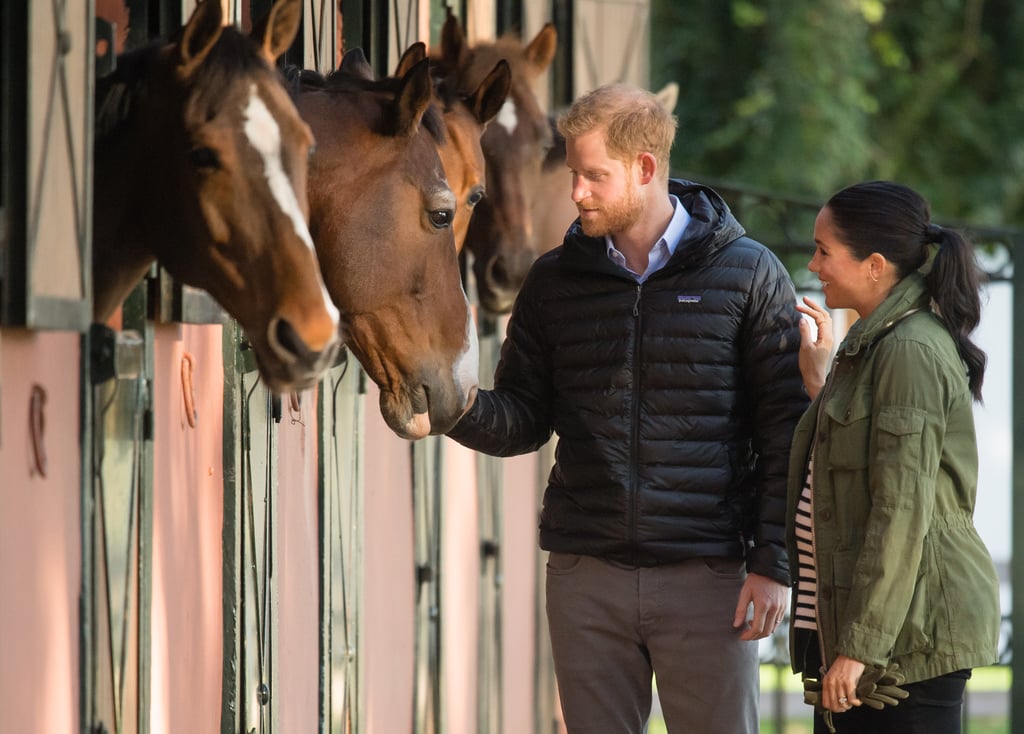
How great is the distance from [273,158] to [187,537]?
3.71 ft

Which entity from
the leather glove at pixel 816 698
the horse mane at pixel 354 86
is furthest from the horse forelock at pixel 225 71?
the leather glove at pixel 816 698

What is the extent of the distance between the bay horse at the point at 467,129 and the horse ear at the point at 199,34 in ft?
4.32

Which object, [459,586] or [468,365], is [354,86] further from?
[459,586]

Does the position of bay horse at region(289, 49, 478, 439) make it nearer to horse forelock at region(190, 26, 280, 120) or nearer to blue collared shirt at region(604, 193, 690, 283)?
blue collared shirt at region(604, 193, 690, 283)

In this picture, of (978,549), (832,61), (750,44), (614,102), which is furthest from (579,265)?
(750,44)

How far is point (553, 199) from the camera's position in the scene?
6.10m

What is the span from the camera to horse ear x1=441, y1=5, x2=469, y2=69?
5.21 metres

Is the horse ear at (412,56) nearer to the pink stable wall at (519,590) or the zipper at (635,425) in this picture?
the zipper at (635,425)

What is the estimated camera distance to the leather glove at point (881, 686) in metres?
3.11

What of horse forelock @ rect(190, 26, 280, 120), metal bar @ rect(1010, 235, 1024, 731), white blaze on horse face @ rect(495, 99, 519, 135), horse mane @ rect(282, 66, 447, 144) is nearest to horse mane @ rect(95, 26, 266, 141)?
horse forelock @ rect(190, 26, 280, 120)

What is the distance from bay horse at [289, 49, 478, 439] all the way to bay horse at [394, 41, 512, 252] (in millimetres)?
498

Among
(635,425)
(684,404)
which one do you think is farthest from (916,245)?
(635,425)

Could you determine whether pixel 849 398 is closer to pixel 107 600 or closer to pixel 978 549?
pixel 978 549

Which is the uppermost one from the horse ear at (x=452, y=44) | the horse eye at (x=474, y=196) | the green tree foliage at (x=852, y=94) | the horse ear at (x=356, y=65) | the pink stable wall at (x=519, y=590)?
Result: the green tree foliage at (x=852, y=94)
